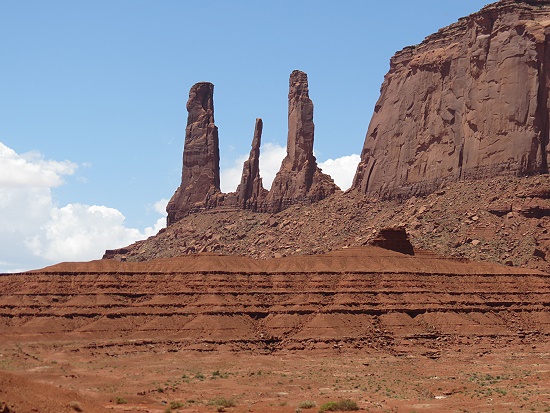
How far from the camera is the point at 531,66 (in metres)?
146

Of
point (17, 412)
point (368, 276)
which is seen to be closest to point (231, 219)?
point (368, 276)

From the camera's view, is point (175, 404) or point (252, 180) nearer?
point (175, 404)

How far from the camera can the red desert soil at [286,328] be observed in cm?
7806

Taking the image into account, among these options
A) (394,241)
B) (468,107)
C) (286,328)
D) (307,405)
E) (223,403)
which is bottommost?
(307,405)

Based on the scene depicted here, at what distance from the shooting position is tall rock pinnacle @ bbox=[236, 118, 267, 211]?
186625 mm

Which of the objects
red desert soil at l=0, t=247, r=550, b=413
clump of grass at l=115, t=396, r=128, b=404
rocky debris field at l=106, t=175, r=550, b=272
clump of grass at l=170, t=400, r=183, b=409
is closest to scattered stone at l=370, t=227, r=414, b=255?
red desert soil at l=0, t=247, r=550, b=413

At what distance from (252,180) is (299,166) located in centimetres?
1073

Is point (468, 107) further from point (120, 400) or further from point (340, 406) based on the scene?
point (120, 400)

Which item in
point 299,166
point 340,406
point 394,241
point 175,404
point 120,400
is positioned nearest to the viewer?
point 340,406

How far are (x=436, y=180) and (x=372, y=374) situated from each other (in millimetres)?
74714

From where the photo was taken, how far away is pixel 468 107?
154 m

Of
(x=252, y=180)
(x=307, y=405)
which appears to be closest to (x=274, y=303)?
(x=307, y=405)

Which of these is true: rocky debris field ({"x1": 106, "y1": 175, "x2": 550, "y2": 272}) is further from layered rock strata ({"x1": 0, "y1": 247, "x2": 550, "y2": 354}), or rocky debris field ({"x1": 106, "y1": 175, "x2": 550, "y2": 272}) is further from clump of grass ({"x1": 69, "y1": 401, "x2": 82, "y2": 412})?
clump of grass ({"x1": 69, "y1": 401, "x2": 82, "y2": 412})

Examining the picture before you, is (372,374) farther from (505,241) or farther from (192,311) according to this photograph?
(505,241)
